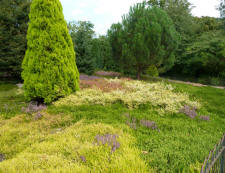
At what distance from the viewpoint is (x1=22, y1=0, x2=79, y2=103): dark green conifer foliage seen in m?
6.54

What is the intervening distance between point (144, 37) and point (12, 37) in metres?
11.2

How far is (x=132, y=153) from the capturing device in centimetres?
273

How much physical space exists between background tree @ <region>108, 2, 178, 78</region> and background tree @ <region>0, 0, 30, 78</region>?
7.77 m

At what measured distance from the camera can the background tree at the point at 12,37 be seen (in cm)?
1260

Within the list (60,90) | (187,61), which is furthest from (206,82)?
(60,90)

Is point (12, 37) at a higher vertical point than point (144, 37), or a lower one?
lower

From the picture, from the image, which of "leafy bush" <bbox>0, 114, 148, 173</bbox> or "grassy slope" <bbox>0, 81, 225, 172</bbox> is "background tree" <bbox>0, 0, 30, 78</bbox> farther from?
"leafy bush" <bbox>0, 114, 148, 173</bbox>

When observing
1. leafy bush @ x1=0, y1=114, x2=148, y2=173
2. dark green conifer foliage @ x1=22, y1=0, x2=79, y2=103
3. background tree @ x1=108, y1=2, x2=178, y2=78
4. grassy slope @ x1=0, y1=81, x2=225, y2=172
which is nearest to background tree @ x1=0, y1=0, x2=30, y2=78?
dark green conifer foliage @ x1=22, y1=0, x2=79, y2=103

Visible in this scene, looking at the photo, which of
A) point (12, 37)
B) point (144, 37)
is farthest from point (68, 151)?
point (12, 37)

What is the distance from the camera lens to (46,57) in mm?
6598

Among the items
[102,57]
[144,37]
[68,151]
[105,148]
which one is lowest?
[68,151]

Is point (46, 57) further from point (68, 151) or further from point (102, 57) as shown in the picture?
point (102, 57)

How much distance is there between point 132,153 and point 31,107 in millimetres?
4665

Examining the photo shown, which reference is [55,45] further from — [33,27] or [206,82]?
[206,82]
